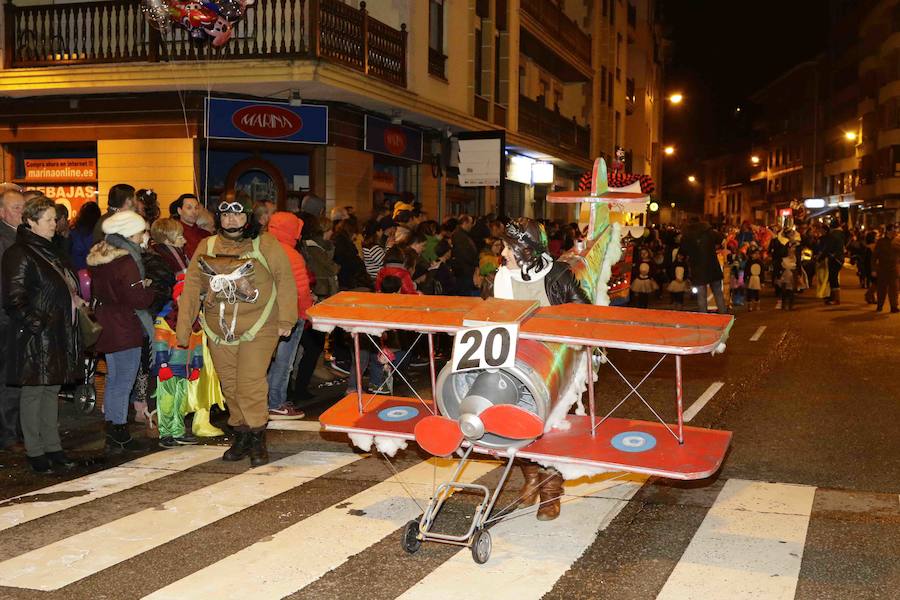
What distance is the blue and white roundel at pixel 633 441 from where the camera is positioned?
5.39m

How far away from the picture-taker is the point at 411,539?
5367mm

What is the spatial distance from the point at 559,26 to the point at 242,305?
30.5 meters

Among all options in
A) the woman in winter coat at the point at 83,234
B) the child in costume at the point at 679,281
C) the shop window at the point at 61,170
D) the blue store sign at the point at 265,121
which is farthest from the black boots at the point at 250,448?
the child in costume at the point at 679,281

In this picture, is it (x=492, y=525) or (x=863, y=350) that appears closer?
(x=492, y=525)

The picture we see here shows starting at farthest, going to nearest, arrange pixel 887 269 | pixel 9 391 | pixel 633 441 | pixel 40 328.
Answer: pixel 887 269 < pixel 9 391 < pixel 40 328 < pixel 633 441

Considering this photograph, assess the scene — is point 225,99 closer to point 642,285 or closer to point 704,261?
point 704,261

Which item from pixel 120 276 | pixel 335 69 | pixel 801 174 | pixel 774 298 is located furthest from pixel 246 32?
pixel 801 174

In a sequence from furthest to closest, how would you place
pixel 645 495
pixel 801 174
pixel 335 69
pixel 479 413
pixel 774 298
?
pixel 801 174, pixel 774 298, pixel 335 69, pixel 645 495, pixel 479 413

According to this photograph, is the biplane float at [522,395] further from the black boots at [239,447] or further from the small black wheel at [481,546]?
the black boots at [239,447]

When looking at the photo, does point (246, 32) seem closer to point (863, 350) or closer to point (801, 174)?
point (863, 350)

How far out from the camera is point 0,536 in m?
5.86

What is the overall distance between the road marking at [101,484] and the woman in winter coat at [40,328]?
0.49m

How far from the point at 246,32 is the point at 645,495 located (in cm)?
1325

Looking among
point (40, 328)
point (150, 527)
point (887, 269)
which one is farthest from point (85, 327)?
point (887, 269)
